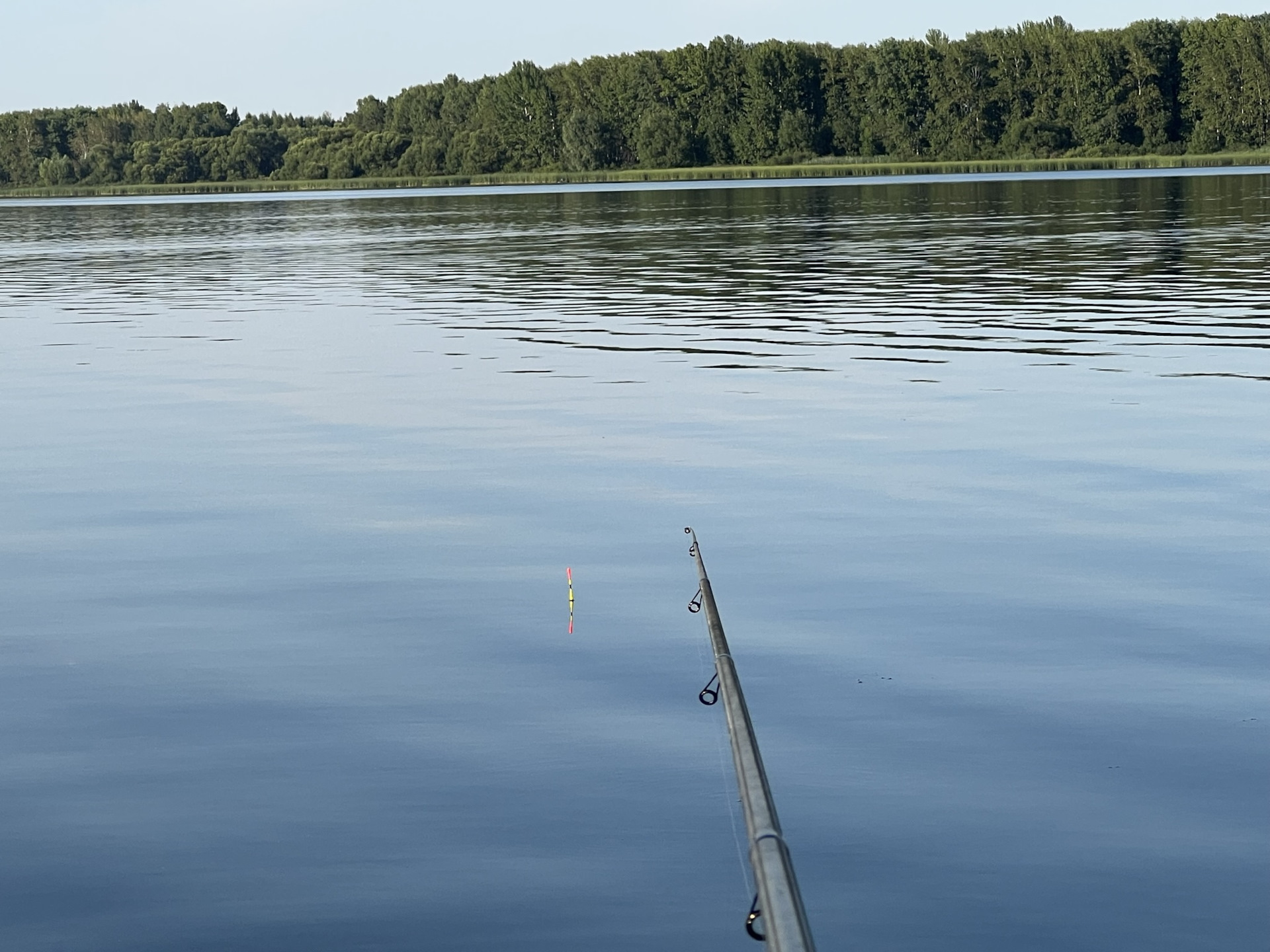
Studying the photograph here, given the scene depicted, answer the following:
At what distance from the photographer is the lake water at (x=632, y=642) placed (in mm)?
7164

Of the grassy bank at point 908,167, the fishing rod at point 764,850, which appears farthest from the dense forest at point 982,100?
the fishing rod at point 764,850

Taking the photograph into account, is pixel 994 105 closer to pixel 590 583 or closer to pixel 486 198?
pixel 486 198

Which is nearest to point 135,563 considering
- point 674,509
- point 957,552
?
point 674,509

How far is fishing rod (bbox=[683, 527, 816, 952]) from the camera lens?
13.2 feet

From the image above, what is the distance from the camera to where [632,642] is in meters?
10.9

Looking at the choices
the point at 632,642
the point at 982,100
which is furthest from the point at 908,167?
the point at 632,642

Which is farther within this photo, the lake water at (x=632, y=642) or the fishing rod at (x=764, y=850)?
the lake water at (x=632, y=642)

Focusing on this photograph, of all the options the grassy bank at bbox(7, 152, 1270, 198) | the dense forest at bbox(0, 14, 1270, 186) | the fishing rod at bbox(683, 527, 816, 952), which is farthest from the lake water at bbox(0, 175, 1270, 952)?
the dense forest at bbox(0, 14, 1270, 186)

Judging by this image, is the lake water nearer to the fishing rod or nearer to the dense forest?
the fishing rod

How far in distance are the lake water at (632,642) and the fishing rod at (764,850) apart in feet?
4.71

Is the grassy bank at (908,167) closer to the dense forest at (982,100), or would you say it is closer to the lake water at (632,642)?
the dense forest at (982,100)

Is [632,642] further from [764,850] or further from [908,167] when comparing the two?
[908,167]

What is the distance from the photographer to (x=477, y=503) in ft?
50.0

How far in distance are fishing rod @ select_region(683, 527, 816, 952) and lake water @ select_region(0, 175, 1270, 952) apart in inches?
56.5
